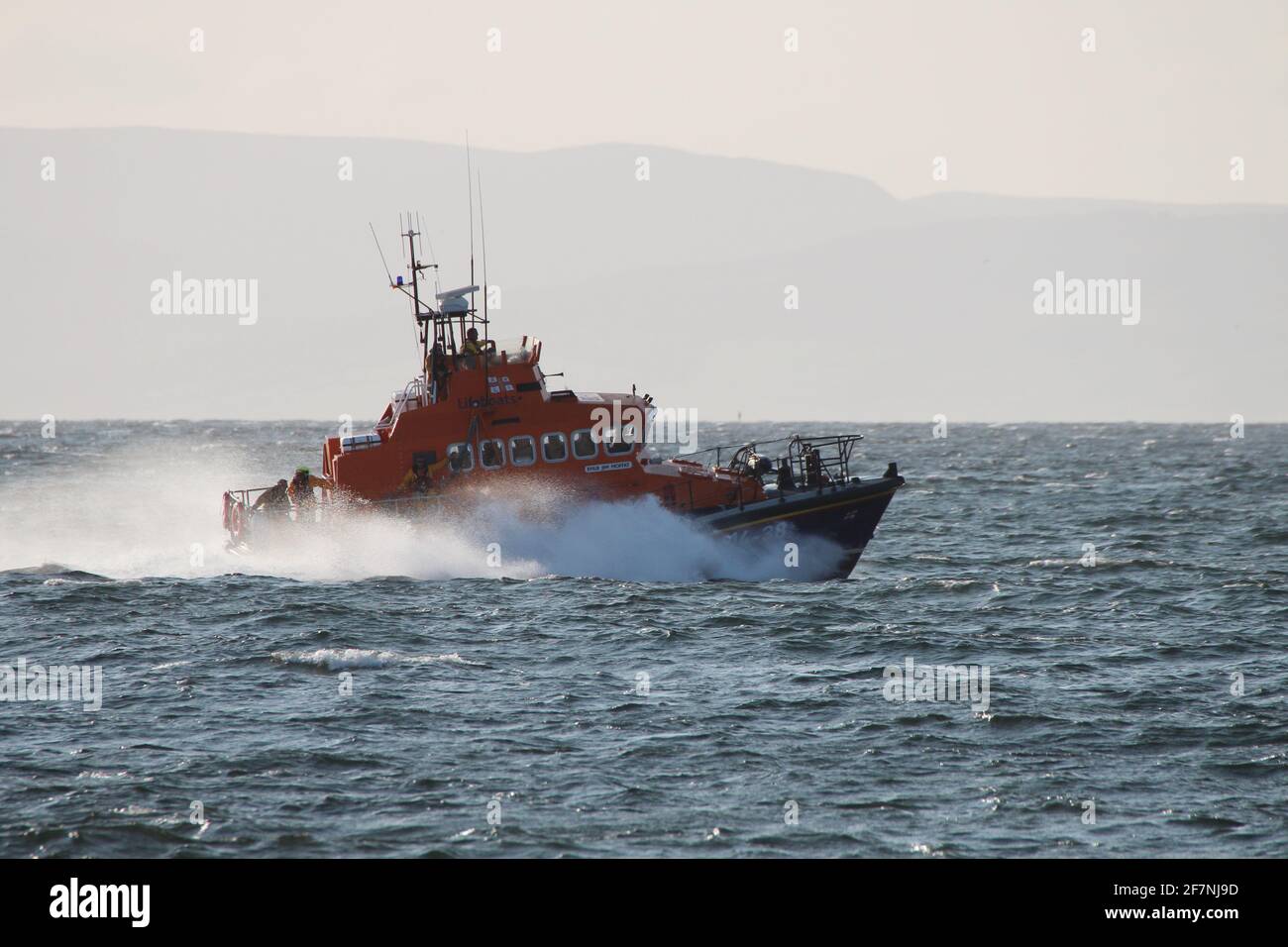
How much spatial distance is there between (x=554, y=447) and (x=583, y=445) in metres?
0.48

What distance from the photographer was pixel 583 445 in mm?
24406

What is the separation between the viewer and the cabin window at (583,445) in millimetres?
24391

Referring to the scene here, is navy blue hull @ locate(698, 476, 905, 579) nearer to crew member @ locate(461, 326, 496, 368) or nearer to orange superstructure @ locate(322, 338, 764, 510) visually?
orange superstructure @ locate(322, 338, 764, 510)

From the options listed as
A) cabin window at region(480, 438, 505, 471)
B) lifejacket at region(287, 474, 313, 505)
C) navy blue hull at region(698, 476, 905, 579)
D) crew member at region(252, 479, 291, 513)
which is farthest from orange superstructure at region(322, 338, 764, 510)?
crew member at region(252, 479, 291, 513)

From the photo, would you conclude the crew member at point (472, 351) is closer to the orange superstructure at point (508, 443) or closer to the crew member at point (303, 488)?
the orange superstructure at point (508, 443)

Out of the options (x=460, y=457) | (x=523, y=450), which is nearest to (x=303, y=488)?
(x=460, y=457)

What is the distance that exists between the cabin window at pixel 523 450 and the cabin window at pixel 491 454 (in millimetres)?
165

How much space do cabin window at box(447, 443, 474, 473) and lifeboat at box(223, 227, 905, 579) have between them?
0.02 metres

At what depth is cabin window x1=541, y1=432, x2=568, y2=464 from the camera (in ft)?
79.8

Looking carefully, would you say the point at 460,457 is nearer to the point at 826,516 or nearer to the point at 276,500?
the point at 276,500

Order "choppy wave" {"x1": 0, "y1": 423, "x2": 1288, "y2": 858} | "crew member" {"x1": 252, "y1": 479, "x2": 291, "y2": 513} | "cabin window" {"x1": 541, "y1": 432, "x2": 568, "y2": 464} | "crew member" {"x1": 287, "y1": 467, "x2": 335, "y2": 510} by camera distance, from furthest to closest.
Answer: "crew member" {"x1": 252, "y1": 479, "x2": 291, "y2": 513}
"crew member" {"x1": 287, "y1": 467, "x2": 335, "y2": 510}
"cabin window" {"x1": 541, "y1": 432, "x2": 568, "y2": 464}
"choppy wave" {"x1": 0, "y1": 423, "x2": 1288, "y2": 858}

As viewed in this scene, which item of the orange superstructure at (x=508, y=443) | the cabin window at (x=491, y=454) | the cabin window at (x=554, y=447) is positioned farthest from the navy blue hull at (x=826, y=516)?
the cabin window at (x=491, y=454)
